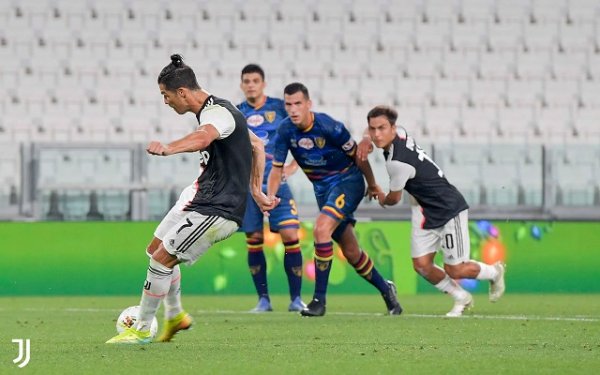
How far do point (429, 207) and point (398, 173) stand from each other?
51 centimetres

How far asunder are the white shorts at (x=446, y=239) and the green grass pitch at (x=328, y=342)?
1.71ft

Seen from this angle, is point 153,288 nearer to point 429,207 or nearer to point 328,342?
point 328,342

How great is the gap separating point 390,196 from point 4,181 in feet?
20.0

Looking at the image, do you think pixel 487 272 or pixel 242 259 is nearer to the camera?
pixel 487 272

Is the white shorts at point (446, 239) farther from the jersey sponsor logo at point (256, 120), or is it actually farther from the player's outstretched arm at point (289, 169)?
the jersey sponsor logo at point (256, 120)

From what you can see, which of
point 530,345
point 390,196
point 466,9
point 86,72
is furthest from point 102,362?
point 466,9

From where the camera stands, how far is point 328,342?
23.5 feet

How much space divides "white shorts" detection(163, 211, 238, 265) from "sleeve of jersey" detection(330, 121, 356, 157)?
307cm

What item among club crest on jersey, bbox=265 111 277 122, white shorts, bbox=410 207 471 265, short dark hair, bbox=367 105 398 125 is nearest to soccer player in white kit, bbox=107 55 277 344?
short dark hair, bbox=367 105 398 125

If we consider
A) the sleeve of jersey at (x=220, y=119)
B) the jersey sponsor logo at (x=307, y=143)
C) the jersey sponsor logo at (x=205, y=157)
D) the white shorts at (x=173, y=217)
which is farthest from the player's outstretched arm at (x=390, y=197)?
the sleeve of jersey at (x=220, y=119)

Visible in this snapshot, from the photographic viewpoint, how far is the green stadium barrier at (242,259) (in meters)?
14.1

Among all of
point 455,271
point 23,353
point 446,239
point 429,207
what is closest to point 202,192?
point 23,353

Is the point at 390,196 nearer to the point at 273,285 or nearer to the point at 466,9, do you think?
the point at 273,285

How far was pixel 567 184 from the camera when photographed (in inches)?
592
